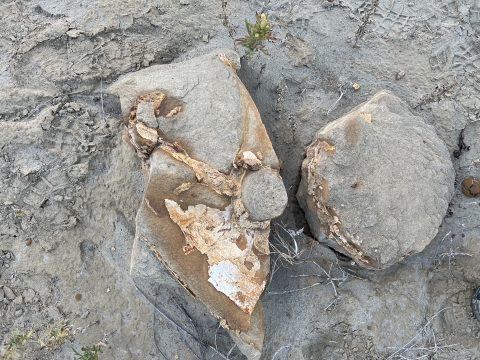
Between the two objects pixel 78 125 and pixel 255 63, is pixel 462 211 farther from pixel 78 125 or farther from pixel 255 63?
pixel 78 125

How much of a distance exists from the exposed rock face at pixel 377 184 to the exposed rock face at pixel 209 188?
36 cm

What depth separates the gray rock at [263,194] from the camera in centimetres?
247

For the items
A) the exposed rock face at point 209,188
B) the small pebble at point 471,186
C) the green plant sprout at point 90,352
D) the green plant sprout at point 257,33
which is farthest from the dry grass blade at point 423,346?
the green plant sprout at point 257,33

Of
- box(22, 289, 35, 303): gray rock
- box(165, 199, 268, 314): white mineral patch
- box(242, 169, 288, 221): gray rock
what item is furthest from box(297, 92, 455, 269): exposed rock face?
box(22, 289, 35, 303): gray rock

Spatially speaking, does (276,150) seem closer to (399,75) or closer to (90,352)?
(399,75)

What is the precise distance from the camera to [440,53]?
3.21m

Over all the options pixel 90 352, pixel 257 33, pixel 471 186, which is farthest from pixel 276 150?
pixel 90 352

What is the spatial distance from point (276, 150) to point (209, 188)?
90 cm

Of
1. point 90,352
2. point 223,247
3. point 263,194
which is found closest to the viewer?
point 263,194

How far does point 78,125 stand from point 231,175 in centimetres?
140

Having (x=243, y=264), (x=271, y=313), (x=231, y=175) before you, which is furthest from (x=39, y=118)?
(x=271, y=313)

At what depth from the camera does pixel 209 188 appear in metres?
2.53

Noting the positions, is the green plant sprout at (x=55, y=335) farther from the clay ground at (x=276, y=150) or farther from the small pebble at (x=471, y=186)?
the small pebble at (x=471, y=186)

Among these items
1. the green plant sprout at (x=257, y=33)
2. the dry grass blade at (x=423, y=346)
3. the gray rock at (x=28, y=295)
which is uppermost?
the green plant sprout at (x=257, y=33)
